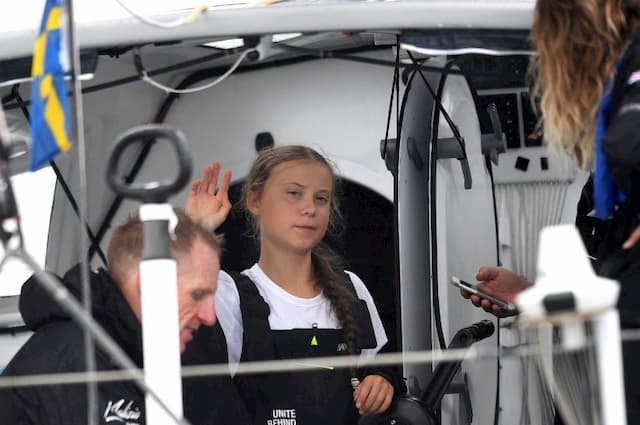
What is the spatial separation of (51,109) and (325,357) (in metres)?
1.96

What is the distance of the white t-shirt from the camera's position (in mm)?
4320

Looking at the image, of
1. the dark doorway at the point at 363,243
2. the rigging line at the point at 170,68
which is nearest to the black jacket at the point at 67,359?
the rigging line at the point at 170,68

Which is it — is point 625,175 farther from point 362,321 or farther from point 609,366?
point 362,321

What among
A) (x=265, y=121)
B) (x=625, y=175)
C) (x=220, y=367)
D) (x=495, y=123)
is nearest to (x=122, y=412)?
(x=220, y=367)

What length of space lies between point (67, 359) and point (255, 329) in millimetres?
962

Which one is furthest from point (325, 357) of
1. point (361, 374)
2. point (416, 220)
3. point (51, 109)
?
point (51, 109)

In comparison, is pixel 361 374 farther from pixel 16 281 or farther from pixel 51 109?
pixel 51 109

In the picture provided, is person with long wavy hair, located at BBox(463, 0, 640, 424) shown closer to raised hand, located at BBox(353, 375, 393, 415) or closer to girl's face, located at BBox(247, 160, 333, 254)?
raised hand, located at BBox(353, 375, 393, 415)

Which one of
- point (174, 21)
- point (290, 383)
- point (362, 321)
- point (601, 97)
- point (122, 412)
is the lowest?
point (290, 383)

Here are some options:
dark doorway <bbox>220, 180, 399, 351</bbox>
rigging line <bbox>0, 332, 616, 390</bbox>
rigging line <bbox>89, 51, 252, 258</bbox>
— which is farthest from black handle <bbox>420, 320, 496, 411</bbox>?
rigging line <bbox>89, 51, 252, 258</bbox>

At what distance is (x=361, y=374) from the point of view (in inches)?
170

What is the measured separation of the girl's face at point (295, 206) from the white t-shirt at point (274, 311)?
15 centimetres

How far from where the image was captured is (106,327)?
3.59 metres

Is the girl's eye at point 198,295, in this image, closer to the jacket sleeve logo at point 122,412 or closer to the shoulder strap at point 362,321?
the jacket sleeve logo at point 122,412
